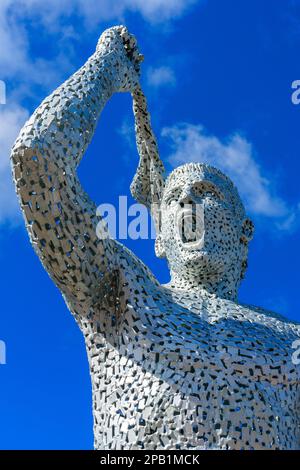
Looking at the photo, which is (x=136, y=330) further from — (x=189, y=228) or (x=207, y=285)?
(x=189, y=228)

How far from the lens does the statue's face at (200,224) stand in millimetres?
5406

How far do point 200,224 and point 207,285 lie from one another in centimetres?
43

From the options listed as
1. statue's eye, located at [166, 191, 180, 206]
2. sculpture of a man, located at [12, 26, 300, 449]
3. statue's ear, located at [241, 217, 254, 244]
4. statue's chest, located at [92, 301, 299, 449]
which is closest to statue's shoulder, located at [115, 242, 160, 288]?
sculpture of a man, located at [12, 26, 300, 449]

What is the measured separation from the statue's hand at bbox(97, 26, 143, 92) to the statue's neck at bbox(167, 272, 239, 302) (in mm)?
1416

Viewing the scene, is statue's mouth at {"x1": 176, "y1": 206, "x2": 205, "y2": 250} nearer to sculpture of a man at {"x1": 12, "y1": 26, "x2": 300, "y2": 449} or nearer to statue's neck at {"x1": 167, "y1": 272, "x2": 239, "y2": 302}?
statue's neck at {"x1": 167, "y1": 272, "x2": 239, "y2": 302}

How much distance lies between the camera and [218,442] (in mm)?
4203

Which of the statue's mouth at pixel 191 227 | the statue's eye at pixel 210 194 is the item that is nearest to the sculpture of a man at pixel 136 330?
the statue's mouth at pixel 191 227

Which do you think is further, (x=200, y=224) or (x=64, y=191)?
(x=200, y=224)

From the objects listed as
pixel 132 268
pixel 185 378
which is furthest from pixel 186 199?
pixel 185 378

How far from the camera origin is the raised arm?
420 centimetres

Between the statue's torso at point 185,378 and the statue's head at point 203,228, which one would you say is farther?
the statue's head at point 203,228

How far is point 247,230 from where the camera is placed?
594cm

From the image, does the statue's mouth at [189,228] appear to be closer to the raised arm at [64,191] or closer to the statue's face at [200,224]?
the statue's face at [200,224]
